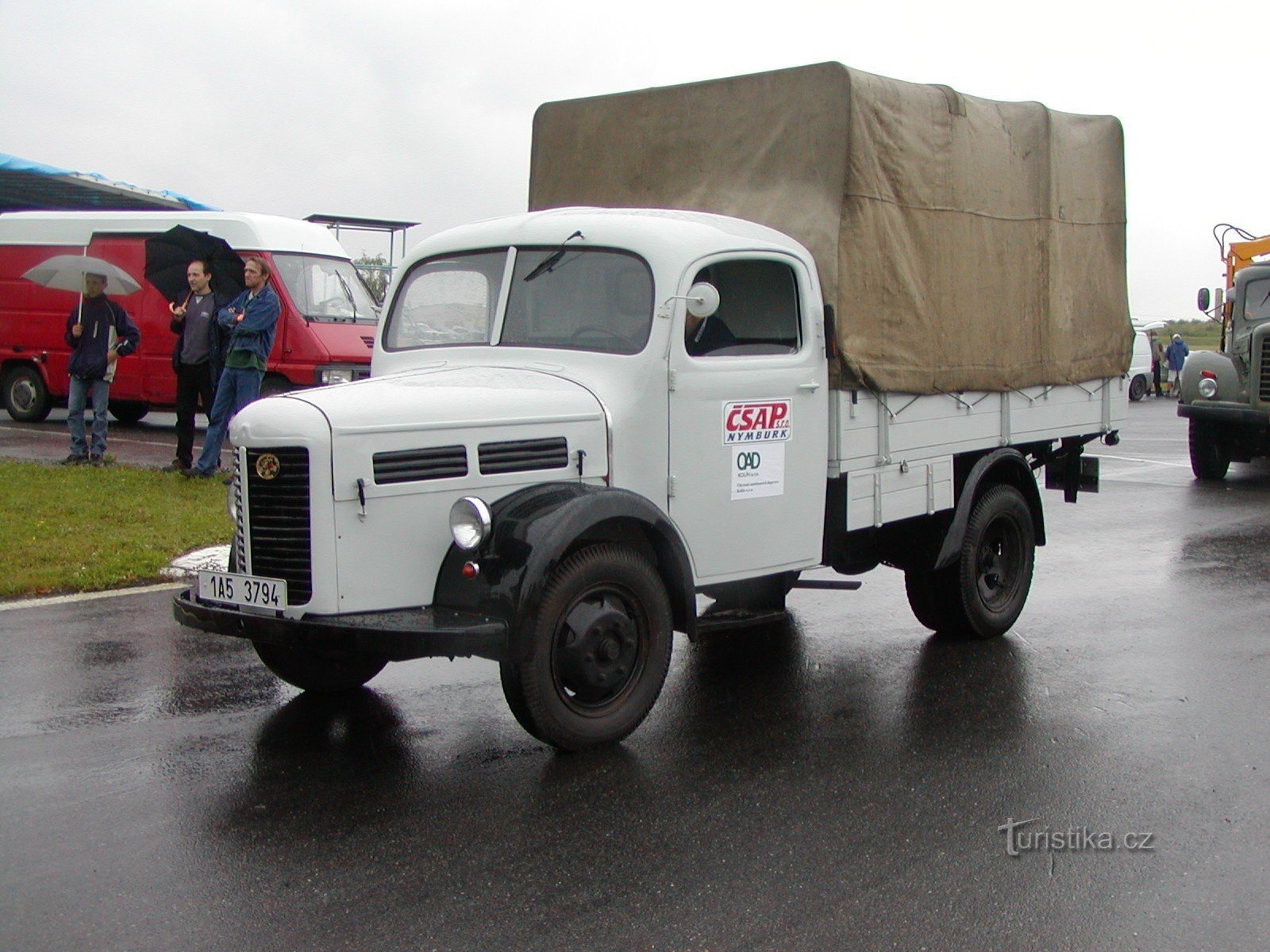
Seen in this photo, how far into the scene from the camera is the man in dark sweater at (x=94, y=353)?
13195 mm

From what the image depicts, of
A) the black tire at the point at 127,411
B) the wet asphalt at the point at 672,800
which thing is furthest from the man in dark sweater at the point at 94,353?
the wet asphalt at the point at 672,800

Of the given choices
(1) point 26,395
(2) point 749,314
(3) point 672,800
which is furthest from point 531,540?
(1) point 26,395

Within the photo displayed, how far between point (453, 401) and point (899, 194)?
2882 mm

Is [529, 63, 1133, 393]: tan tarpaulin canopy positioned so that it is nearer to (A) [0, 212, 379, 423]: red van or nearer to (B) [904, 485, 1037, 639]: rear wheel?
(B) [904, 485, 1037, 639]: rear wheel

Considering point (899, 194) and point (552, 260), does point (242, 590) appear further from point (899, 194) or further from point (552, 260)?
point (899, 194)

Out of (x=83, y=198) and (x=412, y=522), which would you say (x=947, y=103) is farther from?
(x=83, y=198)

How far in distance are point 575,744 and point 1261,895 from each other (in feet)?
8.01

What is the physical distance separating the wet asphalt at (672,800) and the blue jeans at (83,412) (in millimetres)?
6001

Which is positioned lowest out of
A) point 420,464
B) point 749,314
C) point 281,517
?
point 281,517

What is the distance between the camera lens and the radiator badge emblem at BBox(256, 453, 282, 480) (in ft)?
16.5

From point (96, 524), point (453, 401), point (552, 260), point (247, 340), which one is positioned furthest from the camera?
point (247, 340)

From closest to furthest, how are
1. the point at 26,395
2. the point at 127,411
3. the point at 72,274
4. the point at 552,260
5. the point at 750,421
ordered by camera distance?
the point at 750,421 → the point at 552,260 → the point at 72,274 → the point at 26,395 → the point at 127,411

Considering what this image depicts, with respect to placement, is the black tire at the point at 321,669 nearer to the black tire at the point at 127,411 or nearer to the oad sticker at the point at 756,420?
the oad sticker at the point at 756,420

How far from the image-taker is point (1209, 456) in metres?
15.9
